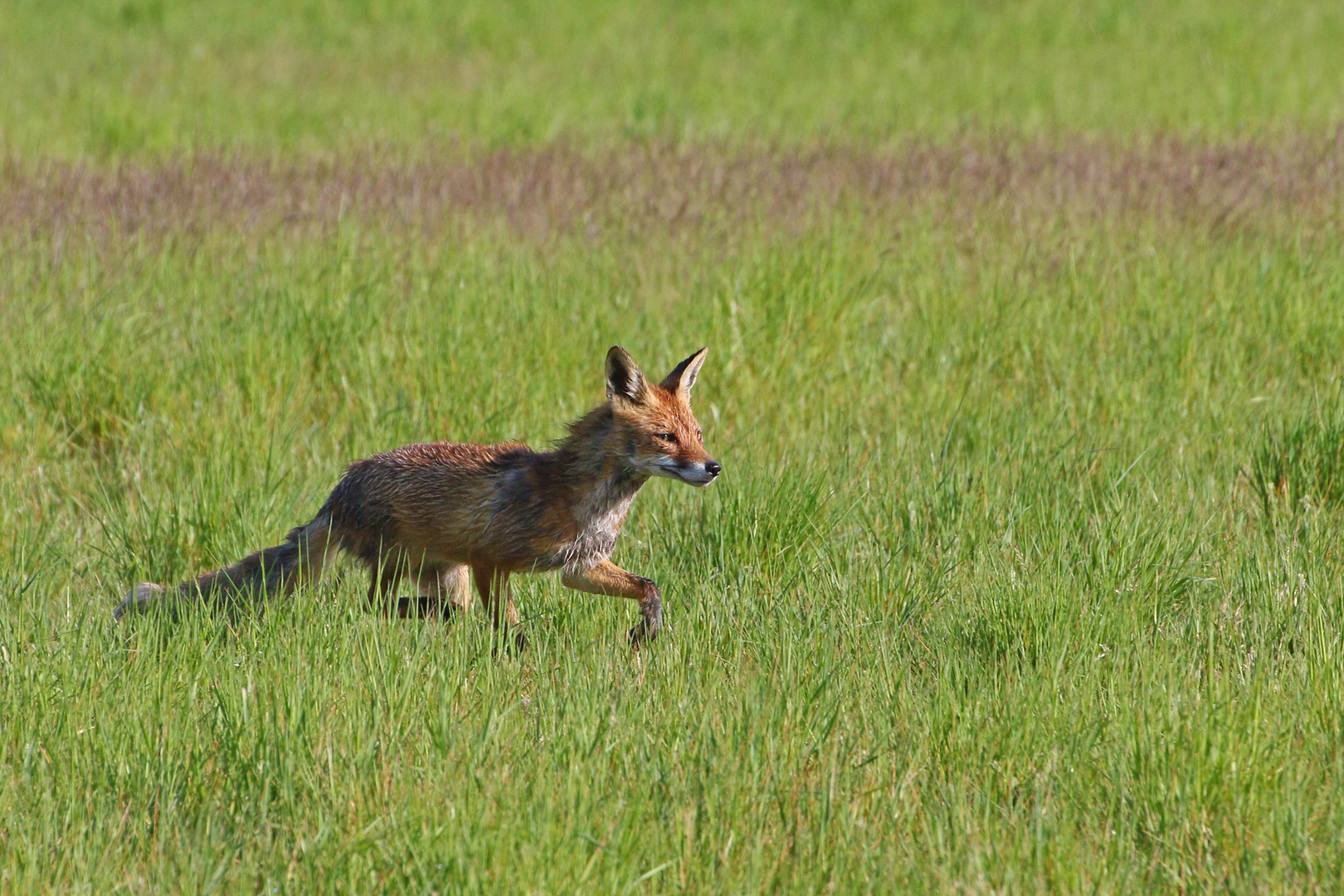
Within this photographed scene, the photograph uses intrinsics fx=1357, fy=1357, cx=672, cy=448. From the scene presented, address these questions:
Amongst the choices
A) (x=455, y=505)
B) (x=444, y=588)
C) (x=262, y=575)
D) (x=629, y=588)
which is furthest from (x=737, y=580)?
(x=262, y=575)

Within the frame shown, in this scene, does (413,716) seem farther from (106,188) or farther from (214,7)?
(214,7)

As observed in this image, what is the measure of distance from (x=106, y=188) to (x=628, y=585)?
6.77 metres

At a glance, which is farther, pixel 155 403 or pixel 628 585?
pixel 155 403

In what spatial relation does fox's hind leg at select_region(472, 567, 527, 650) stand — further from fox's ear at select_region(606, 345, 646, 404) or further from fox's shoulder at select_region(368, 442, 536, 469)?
fox's ear at select_region(606, 345, 646, 404)

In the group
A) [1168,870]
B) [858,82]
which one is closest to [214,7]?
[858,82]

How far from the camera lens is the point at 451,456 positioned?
16.6ft

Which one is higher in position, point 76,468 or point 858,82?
point 858,82

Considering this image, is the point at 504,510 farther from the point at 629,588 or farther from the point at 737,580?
the point at 737,580

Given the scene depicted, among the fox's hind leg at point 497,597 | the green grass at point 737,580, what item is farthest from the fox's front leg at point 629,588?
the fox's hind leg at point 497,597

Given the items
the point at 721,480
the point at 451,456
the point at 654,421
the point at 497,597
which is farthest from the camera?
the point at 721,480

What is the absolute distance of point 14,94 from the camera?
13648 mm

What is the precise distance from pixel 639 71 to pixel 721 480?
12151 millimetres

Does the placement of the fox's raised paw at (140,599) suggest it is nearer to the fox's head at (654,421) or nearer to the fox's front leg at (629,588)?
the fox's front leg at (629,588)

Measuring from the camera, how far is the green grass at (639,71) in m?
12.9
